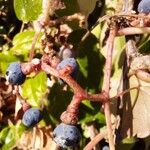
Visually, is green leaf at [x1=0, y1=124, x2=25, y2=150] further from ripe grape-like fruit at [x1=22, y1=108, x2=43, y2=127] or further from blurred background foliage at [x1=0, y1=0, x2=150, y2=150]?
ripe grape-like fruit at [x1=22, y1=108, x2=43, y2=127]

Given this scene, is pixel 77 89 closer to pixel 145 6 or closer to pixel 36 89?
pixel 145 6

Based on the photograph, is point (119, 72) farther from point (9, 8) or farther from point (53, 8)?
point (9, 8)

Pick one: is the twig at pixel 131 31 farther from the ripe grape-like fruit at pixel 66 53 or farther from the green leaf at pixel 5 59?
the green leaf at pixel 5 59

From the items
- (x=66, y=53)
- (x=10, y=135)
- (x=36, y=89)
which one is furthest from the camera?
(x=10, y=135)

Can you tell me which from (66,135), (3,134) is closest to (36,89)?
(3,134)

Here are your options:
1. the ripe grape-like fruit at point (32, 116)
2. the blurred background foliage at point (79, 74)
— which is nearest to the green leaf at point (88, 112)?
the blurred background foliage at point (79, 74)

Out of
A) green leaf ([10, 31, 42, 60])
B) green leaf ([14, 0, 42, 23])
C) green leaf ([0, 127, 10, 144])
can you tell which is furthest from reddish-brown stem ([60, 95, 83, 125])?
green leaf ([0, 127, 10, 144])

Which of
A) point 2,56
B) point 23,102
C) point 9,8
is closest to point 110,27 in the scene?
point 23,102
